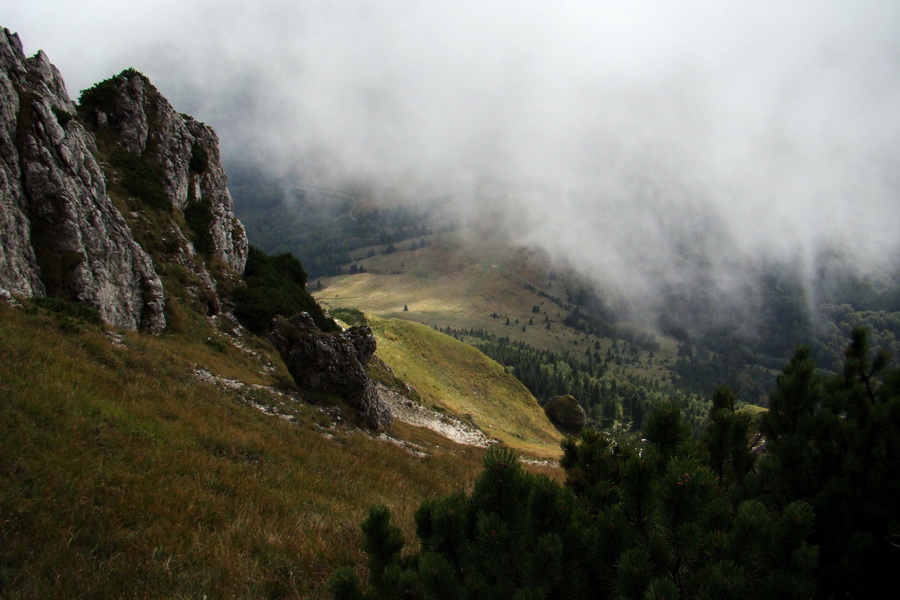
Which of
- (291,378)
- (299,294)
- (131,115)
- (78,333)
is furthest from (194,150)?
(78,333)

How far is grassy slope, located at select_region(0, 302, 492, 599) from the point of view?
4906mm

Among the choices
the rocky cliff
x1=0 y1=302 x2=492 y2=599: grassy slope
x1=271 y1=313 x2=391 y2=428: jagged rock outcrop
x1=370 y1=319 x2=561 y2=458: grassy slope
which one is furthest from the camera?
x1=370 y1=319 x2=561 y2=458: grassy slope

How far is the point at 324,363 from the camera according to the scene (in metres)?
25.7

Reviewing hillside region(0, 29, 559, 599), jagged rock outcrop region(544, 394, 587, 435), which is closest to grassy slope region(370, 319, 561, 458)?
jagged rock outcrop region(544, 394, 587, 435)

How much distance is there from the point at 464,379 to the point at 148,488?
80.2m

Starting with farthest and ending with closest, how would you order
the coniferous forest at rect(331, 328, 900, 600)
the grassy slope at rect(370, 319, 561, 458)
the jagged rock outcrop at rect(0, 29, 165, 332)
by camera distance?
the grassy slope at rect(370, 319, 561, 458)
the jagged rock outcrop at rect(0, 29, 165, 332)
the coniferous forest at rect(331, 328, 900, 600)

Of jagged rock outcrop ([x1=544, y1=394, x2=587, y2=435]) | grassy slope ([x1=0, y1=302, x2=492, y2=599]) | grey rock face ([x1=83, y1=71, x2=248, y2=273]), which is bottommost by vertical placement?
jagged rock outcrop ([x1=544, y1=394, x2=587, y2=435])

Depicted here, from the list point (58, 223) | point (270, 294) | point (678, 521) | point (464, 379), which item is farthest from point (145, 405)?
point (464, 379)

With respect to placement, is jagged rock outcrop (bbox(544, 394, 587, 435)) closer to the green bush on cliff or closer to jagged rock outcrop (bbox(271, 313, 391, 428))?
the green bush on cliff

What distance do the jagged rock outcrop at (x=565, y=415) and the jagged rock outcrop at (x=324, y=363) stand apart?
80367mm

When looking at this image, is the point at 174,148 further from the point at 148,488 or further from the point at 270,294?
the point at 148,488

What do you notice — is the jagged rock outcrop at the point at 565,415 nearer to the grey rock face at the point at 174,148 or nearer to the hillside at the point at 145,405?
the hillside at the point at 145,405

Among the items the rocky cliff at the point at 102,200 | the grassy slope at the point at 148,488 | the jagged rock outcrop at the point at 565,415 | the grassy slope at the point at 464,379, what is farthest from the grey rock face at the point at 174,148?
the jagged rock outcrop at the point at 565,415

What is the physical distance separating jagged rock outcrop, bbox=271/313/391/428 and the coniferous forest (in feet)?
72.5
